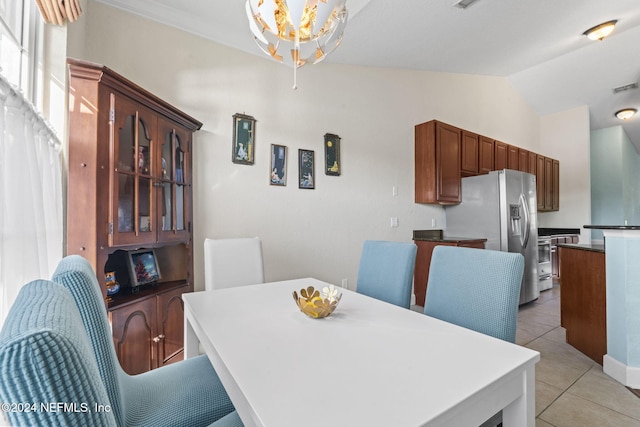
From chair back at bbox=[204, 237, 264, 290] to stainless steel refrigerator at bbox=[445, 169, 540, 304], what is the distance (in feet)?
9.11

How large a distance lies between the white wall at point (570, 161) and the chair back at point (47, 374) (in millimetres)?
6806

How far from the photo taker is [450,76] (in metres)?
3.99

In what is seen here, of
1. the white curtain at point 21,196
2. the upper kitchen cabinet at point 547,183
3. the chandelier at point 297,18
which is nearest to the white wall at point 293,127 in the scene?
the white curtain at point 21,196

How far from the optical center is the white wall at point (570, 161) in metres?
5.15

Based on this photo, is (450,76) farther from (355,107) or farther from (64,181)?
(64,181)

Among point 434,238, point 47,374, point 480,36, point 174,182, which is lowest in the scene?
point 434,238

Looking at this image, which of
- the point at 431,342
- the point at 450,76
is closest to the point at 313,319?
the point at 431,342

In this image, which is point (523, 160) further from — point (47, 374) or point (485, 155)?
point (47, 374)

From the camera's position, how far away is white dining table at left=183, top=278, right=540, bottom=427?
2.01ft

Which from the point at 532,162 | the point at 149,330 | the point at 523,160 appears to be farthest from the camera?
the point at 532,162

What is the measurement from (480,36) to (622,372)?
3.16 meters

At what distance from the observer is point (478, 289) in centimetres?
122

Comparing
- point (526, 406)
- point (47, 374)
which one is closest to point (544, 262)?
point (526, 406)

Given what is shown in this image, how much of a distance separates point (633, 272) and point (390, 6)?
8.66 ft
